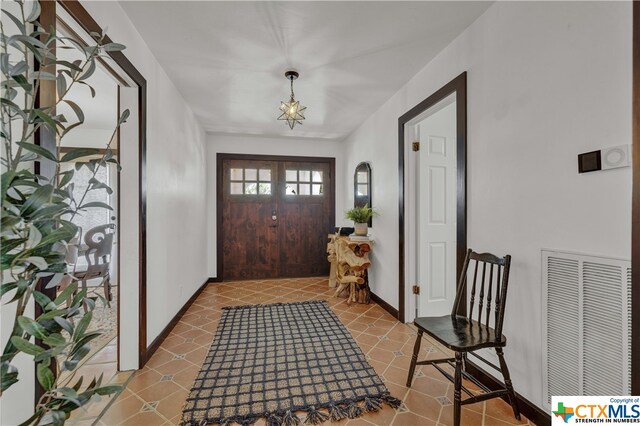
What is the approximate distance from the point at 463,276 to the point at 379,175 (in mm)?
2069

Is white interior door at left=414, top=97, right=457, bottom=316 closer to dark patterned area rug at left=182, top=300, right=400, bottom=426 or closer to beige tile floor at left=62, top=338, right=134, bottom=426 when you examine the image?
dark patterned area rug at left=182, top=300, right=400, bottom=426

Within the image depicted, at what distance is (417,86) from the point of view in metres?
2.85

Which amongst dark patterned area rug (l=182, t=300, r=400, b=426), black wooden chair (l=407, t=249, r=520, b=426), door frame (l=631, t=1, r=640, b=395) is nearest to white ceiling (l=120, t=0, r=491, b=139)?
door frame (l=631, t=1, r=640, b=395)

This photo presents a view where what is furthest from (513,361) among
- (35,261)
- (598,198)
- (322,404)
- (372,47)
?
(372,47)

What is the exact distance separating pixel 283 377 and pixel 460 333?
1262mm

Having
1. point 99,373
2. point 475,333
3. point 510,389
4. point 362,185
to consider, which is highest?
point 362,185

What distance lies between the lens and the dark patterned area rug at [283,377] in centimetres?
172

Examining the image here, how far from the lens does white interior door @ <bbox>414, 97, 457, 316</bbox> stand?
3.10 m

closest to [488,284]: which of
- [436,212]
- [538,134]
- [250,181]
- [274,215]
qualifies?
[538,134]

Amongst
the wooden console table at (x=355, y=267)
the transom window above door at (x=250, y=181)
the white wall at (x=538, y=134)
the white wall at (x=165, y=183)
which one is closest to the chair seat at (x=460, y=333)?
the white wall at (x=538, y=134)

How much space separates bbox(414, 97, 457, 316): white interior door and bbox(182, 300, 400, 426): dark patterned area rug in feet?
3.52

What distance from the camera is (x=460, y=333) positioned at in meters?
1.71

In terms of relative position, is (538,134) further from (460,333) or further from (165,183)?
(165,183)

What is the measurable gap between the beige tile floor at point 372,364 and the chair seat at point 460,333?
0.47 meters
